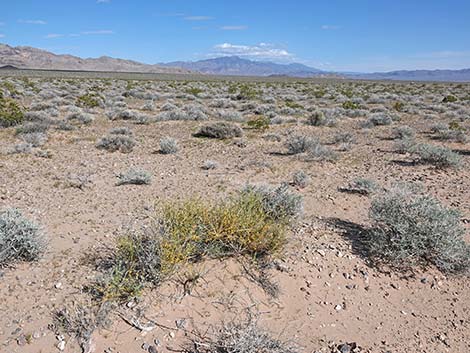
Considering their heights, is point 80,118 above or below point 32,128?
below

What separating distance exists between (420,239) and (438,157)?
5.70m

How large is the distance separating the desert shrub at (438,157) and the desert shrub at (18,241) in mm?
9025

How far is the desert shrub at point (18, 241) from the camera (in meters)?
4.81

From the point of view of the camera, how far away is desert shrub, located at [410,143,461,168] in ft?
Answer: 32.1

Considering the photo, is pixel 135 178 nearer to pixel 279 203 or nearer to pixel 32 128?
pixel 279 203

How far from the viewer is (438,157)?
10.0 meters

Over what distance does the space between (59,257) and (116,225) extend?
3.73 ft

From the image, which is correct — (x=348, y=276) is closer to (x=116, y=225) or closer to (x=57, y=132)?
(x=116, y=225)

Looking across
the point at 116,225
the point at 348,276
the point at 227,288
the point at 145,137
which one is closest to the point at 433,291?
the point at 348,276

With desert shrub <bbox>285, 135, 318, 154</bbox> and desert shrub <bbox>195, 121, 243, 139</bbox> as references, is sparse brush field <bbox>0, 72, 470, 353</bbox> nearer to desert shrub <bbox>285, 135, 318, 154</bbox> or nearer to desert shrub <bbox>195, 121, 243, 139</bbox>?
desert shrub <bbox>285, 135, 318, 154</bbox>

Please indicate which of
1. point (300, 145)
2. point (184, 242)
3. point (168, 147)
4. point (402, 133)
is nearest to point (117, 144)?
point (168, 147)

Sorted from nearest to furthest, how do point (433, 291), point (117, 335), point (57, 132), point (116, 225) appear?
1. point (117, 335)
2. point (433, 291)
3. point (116, 225)
4. point (57, 132)

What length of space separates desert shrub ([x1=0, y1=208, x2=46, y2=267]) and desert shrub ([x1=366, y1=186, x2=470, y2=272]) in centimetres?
430

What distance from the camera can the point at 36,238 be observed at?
16.5 feet
